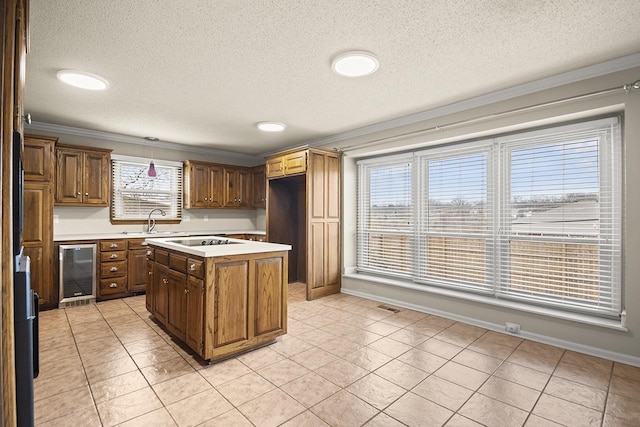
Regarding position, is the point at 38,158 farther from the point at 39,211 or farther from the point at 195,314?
the point at 195,314

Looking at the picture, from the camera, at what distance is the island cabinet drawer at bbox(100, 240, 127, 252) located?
4473mm

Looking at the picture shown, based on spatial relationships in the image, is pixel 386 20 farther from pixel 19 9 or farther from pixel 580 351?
pixel 580 351

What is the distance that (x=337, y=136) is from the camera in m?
5.08

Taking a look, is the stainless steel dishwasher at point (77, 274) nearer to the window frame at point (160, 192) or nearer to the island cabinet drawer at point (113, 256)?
the island cabinet drawer at point (113, 256)

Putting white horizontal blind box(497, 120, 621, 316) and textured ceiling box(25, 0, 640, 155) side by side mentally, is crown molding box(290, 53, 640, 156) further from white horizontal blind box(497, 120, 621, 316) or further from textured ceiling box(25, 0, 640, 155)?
white horizontal blind box(497, 120, 621, 316)

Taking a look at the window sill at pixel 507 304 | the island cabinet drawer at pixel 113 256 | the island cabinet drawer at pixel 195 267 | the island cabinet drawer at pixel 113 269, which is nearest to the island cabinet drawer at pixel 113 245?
the island cabinet drawer at pixel 113 256

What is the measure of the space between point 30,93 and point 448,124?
4620mm

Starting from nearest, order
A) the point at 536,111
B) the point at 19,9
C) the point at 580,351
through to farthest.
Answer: the point at 19,9
the point at 580,351
the point at 536,111

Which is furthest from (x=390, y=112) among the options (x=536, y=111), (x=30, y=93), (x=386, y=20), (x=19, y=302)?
(x=30, y=93)

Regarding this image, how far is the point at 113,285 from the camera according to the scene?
14.9ft

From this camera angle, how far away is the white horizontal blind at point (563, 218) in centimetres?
288

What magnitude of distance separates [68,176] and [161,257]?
101 inches

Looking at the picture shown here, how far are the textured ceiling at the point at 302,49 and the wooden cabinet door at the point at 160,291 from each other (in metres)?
1.88

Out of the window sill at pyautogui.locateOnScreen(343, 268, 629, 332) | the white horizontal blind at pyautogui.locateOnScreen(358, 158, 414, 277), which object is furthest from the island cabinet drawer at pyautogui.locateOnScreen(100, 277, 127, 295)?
the white horizontal blind at pyautogui.locateOnScreen(358, 158, 414, 277)
